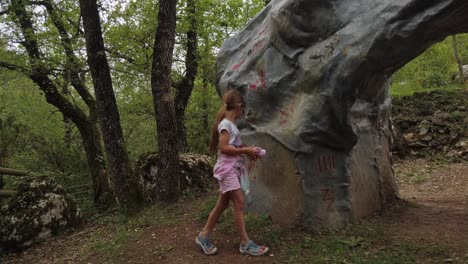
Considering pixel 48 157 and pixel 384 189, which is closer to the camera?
pixel 384 189

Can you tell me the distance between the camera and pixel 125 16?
9.62m

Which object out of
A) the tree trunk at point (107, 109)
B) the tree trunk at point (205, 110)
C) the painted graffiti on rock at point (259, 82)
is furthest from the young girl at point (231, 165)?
the tree trunk at point (205, 110)

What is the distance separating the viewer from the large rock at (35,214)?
246 inches

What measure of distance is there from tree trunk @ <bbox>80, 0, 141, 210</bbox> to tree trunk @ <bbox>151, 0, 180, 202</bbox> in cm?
67

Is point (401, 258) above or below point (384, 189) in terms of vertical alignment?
below

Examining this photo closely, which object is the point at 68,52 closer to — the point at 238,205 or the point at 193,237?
the point at 193,237

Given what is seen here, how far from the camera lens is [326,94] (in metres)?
4.37

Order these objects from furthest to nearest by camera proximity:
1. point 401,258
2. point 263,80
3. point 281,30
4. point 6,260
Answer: point 6,260 < point 263,80 < point 281,30 < point 401,258

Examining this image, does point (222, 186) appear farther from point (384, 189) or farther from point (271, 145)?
point (384, 189)

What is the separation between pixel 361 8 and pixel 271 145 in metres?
1.87

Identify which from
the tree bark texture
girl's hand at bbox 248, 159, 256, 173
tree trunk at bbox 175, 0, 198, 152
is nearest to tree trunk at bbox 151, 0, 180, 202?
girl's hand at bbox 248, 159, 256, 173

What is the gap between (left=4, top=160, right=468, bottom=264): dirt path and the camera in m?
4.20

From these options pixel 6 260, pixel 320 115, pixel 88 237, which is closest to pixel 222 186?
pixel 320 115

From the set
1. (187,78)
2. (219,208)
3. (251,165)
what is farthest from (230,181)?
(187,78)
